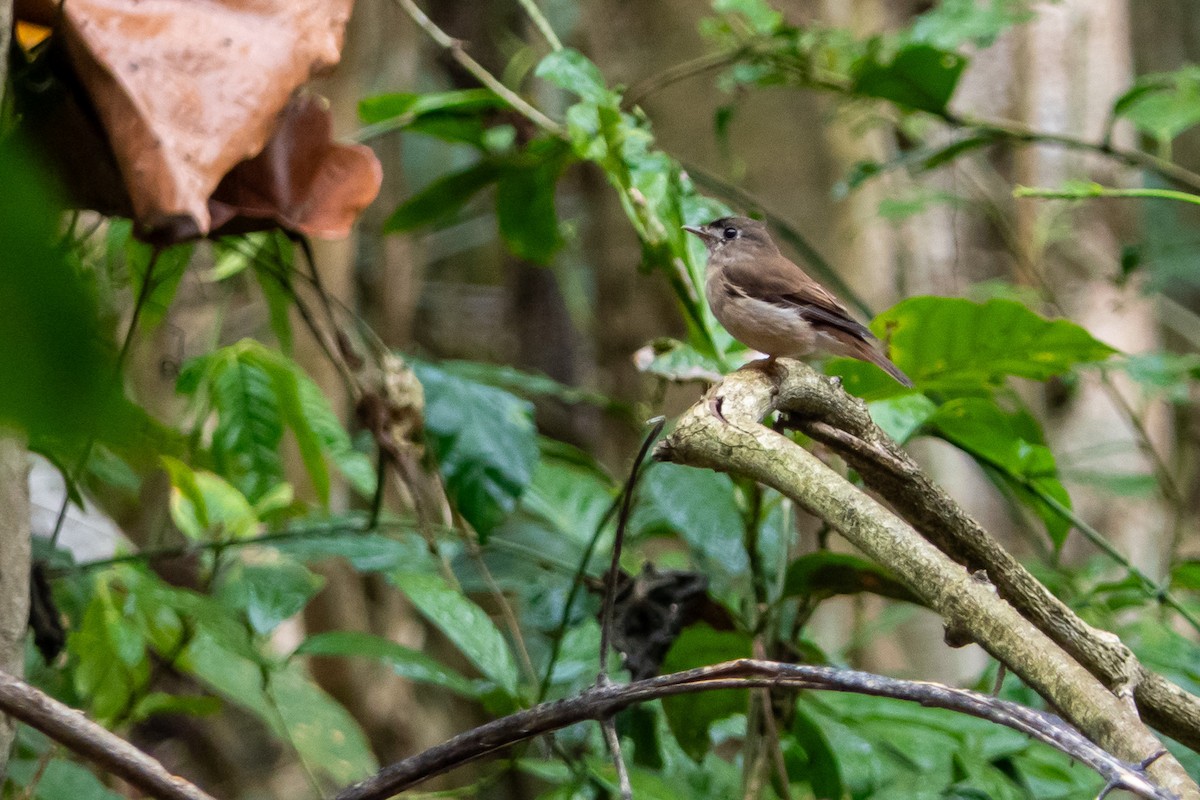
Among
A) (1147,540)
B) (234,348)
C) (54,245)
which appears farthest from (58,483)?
(1147,540)

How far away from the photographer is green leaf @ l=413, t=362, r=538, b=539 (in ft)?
7.52

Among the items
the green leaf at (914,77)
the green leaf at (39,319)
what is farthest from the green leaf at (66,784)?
the green leaf at (914,77)

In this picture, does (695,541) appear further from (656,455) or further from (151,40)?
(151,40)

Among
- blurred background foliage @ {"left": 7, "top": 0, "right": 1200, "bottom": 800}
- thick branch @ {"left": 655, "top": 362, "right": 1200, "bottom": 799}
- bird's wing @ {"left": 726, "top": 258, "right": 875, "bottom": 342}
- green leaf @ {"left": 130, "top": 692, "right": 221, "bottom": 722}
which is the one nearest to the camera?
thick branch @ {"left": 655, "top": 362, "right": 1200, "bottom": 799}

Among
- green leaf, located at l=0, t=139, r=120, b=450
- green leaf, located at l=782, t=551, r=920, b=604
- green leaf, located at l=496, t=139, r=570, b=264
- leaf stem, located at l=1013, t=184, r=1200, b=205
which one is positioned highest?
leaf stem, located at l=1013, t=184, r=1200, b=205

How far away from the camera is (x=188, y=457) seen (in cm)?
291

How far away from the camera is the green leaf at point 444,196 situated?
9.82 ft

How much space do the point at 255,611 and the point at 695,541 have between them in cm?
82

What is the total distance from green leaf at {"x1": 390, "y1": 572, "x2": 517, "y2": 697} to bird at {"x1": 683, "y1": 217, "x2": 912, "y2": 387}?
0.85 metres

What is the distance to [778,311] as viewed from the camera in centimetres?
271

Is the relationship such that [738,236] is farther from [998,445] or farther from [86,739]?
[86,739]

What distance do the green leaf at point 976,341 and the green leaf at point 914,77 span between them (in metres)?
0.94

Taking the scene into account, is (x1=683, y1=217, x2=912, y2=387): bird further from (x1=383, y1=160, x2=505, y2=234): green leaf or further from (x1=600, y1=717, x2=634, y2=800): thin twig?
(x1=600, y1=717, x2=634, y2=800): thin twig

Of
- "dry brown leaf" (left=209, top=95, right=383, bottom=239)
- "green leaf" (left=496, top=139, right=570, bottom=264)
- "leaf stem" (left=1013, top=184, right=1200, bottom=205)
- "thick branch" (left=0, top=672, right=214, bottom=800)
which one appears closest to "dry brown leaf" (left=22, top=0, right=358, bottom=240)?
"dry brown leaf" (left=209, top=95, right=383, bottom=239)
